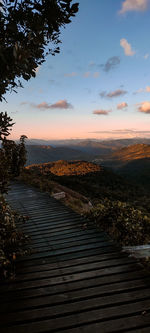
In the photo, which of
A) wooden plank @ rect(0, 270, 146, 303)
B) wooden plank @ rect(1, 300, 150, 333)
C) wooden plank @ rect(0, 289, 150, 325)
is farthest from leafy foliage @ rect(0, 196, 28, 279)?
wooden plank @ rect(1, 300, 150, 333)

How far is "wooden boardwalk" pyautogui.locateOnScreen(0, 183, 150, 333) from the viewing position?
272 cm

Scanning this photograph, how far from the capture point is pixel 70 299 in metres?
3.15

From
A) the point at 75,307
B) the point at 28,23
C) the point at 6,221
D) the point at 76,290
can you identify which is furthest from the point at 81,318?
the point at 28,23

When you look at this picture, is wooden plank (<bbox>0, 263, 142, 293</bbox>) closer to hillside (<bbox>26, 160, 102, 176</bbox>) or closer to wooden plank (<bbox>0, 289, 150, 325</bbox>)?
wooden plank (<bbox>0, 289, 150, 325</bbox>)

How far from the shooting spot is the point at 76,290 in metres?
3.36

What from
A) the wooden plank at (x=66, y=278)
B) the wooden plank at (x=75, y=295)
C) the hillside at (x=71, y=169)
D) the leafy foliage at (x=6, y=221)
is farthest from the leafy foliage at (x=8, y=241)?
the hillside at (x=71, y=169)

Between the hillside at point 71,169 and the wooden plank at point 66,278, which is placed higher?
the wooden plank at point 66,278

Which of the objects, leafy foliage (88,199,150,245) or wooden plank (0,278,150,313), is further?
leafy foliage (88,199,150,245)

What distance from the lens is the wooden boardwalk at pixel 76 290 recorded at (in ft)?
8.91

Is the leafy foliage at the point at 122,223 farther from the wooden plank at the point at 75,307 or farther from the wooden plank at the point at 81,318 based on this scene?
the wooden plank at the point at 81,318

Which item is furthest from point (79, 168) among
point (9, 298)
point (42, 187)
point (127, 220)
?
point (9, 298)

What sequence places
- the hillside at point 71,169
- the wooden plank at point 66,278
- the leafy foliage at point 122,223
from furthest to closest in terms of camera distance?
the hillside at point 71,169 < the leafy foliage at point 122,223 < the wooden plank at point 66,278

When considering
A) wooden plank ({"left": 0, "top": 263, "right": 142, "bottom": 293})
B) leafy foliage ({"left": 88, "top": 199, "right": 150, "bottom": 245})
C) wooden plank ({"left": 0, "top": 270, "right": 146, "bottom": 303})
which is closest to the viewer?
wooden plank ({"left": 0, "top": 270, "right": 146, "bottom": 303})

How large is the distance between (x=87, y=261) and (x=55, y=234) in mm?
1871
